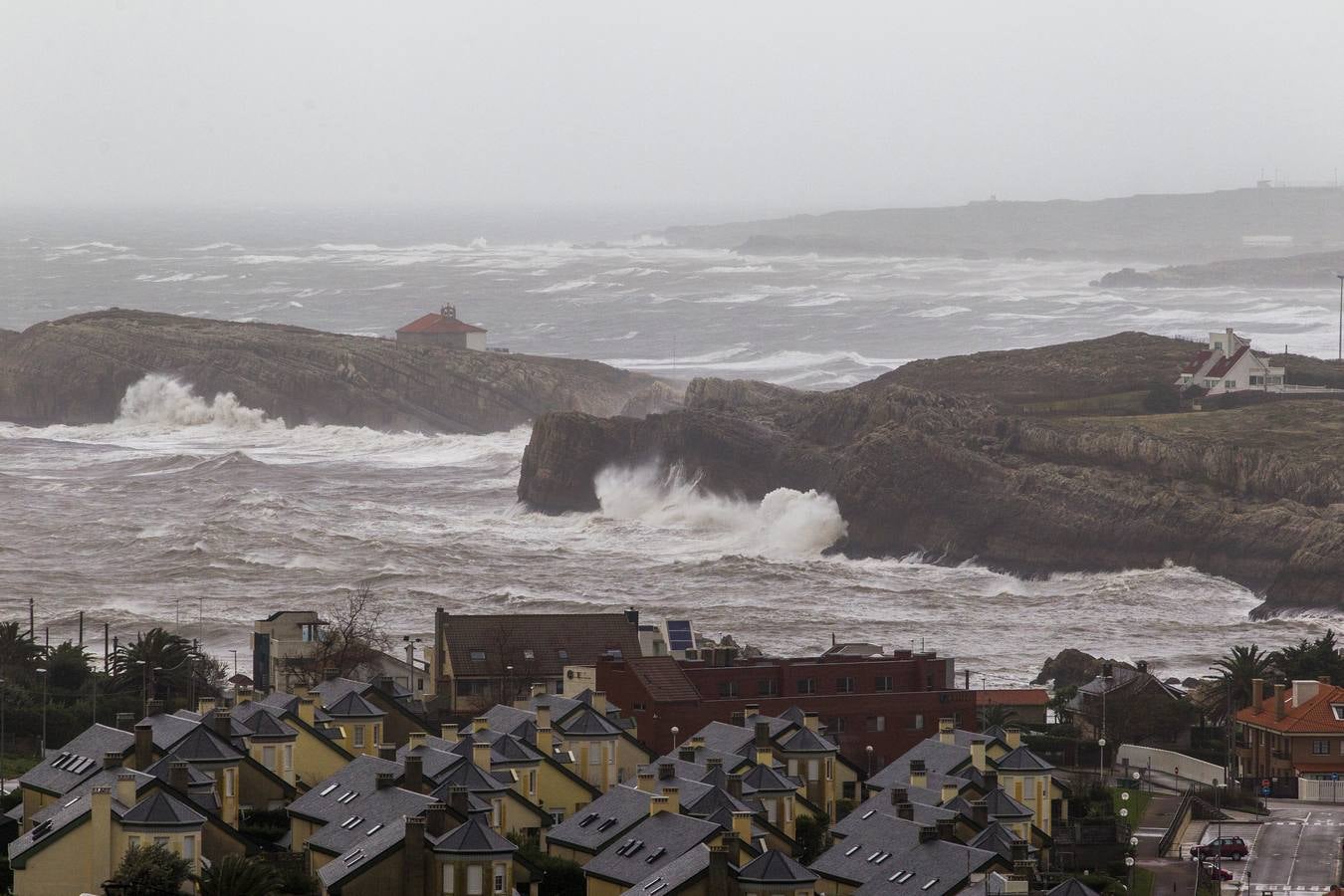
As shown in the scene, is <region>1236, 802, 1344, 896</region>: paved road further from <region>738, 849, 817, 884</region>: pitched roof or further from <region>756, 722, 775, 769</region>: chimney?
<region>738, 849, 817, 884</region>: pitched roof

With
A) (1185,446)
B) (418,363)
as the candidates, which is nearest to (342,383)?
(418,363)

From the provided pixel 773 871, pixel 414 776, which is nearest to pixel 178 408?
pixel 414 776

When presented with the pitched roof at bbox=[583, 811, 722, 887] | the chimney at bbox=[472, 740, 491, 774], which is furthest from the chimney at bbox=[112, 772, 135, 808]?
the chimney at bbox=[472, 740, 491, 774]

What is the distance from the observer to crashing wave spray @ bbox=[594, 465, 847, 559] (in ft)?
326

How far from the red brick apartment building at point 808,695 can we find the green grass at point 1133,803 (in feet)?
14.5

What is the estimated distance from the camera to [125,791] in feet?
124

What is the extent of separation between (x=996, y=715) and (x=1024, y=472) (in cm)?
4077

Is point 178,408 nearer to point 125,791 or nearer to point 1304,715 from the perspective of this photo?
point 1304,715

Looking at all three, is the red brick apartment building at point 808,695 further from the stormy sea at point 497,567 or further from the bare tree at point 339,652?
the stormy sea at point 497,567

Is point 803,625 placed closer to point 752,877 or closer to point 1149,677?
point 1149,677

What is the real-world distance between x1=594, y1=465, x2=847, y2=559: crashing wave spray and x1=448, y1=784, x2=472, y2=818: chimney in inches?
2334

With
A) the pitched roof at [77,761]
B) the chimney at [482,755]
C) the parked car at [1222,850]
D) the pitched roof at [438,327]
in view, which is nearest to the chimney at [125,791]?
the pitched roof at [77,761]

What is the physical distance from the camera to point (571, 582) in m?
86.6

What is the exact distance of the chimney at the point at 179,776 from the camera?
131 ft
